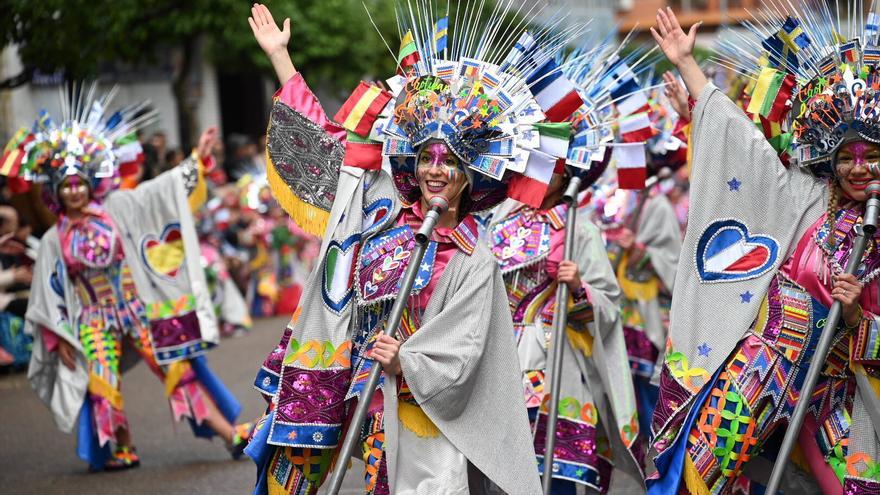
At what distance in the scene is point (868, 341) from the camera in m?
4.88

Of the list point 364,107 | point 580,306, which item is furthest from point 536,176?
point 580,306

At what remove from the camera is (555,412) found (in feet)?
19.4

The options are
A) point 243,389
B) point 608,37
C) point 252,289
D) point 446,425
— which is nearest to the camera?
point 446,425

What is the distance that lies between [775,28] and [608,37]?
185 centimetres

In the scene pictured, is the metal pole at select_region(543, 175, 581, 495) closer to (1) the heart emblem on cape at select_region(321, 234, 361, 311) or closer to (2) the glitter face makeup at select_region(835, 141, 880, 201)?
(1) the heart emblem on cape at select_region(321, 234, 361, 311)

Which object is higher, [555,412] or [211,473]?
[555,412]

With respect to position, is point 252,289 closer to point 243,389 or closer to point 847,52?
point 243,389

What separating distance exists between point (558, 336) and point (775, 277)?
1.20 metres

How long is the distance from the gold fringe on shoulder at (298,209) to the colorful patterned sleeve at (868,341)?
203 cm

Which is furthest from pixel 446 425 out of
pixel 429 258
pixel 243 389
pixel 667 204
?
pixel 243 389

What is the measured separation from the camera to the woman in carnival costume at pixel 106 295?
8.23 meters

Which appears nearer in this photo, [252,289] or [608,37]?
[608,37]

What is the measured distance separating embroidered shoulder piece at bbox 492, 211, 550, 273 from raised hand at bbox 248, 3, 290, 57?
155 cm

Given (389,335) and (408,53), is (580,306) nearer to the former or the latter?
(408,53)
